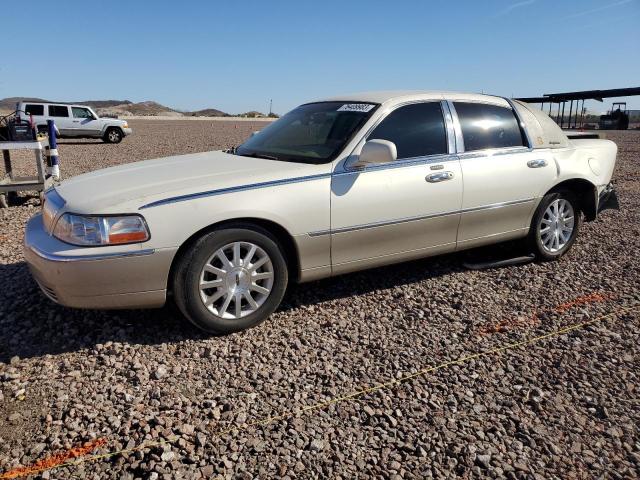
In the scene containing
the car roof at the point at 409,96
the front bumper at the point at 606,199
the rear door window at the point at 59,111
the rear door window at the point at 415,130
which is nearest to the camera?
the rear door window at the point at 415,130

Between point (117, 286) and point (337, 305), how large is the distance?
1.66 m

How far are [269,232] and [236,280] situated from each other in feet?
1.30

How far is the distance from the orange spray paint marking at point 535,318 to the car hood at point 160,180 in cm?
169

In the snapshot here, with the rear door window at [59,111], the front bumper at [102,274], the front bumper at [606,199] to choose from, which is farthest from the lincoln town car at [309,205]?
the rear door window at [59,111]

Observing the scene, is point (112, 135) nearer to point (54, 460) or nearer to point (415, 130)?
point (415, 130)

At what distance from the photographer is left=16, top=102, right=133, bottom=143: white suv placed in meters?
22.2

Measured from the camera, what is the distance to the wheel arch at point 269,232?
11.3 feet

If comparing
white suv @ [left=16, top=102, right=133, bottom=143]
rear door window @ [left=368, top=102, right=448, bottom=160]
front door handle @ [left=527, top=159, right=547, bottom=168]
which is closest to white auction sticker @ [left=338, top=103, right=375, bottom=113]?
rear door window @ [left=368, top=102, right=448, bottom=160]

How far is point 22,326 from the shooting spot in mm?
3686

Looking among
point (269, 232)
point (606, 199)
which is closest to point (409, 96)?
point (269, 232)

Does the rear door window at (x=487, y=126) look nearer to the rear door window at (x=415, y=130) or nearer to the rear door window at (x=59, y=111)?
the rear door window at (x=415, y=130)

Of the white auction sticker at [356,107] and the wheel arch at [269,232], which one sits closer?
the wheel arch at [269,232]

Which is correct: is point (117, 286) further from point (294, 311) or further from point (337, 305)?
point (337, 305)

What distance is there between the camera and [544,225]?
5199 millimetres
